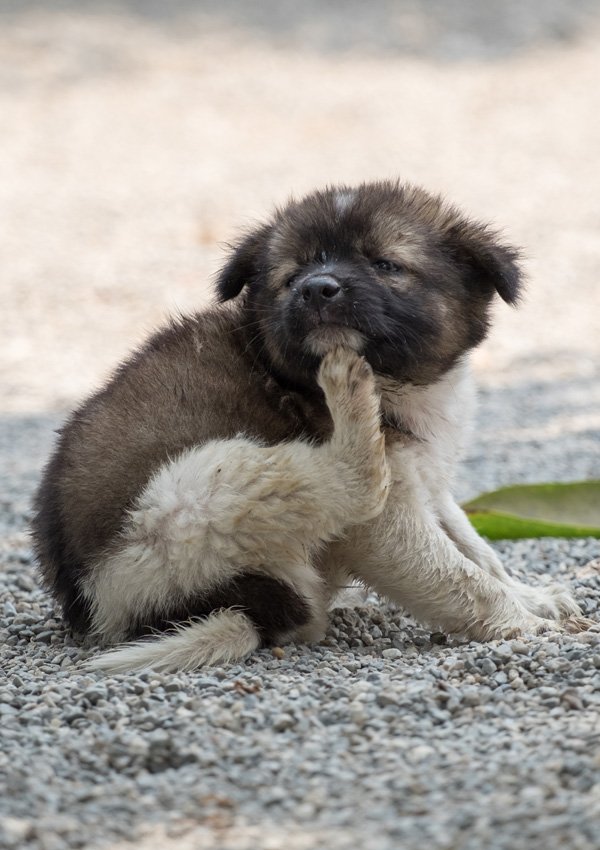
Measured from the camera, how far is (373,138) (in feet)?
56.9

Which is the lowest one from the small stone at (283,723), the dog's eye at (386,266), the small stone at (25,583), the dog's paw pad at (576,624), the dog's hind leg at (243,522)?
the small stone at (25,583)

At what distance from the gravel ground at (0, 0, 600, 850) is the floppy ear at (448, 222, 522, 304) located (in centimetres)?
141

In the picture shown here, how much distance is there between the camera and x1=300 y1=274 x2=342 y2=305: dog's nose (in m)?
4.45

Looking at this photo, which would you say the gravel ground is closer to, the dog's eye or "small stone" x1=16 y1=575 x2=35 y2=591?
"small stone" x1=16 y1=575 x2=35 y2=591

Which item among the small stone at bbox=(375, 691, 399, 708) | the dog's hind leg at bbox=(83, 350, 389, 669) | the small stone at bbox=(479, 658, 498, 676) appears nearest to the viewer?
the small stone at bbox=(375, 691, 399, 708)

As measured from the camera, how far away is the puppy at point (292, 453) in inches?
171

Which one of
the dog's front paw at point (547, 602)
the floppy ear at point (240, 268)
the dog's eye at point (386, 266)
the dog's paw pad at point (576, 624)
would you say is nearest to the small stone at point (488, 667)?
the dog's paw pad at point (576, 624)

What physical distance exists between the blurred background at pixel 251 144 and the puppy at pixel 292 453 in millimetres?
5994

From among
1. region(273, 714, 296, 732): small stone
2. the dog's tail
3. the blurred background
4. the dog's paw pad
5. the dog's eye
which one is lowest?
the dog's paw pad

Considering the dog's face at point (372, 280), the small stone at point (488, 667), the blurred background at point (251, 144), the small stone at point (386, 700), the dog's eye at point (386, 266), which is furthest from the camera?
the blurred background at point (251, 144)

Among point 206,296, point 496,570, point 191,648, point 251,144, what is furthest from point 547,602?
point 251,144

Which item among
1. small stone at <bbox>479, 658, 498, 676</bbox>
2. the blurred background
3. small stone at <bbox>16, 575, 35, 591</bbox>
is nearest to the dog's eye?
small stone at <bbox>479, 658, 498, 676</bbox>

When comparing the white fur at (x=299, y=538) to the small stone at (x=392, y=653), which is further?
the small stone at (x=392, y=653)

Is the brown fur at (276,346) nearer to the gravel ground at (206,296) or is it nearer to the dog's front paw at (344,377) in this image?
the dog's front paw at (344,377)
